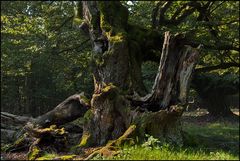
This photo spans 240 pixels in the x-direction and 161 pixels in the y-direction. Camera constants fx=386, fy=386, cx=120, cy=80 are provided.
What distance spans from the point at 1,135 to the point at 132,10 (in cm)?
986

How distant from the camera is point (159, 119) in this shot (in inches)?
394

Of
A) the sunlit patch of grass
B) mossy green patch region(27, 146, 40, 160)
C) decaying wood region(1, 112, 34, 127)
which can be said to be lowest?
mossy green patch region(27, 146, 40, 160)

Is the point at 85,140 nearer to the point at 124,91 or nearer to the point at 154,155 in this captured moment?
the point at 124,91

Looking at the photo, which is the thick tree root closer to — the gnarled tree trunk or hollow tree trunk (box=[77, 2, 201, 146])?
the gnarled tree trunk

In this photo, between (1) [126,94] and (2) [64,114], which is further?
(2) [64,114]

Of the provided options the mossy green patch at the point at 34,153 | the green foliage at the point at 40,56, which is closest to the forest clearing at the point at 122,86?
the mossy green patch at the point at 34,153

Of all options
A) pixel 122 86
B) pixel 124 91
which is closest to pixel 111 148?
pixel 124 91

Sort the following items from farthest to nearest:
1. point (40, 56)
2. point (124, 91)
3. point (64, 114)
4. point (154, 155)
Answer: point (40, 56) → point (64, 114) → point (124, 91) → point (154, 155)

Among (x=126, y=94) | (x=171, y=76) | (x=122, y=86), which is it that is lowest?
(x=126, y=94)

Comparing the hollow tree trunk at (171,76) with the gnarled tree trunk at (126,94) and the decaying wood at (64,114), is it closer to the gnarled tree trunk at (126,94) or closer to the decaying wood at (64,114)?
the gnarled tree trunk at (126,94)

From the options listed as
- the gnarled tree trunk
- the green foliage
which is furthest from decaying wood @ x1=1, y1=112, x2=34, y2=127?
the green foliage

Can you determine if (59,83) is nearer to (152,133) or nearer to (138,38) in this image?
(138,38)

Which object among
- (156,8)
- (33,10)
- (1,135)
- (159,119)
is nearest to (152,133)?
(159,119)

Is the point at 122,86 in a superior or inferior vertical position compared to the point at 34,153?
superior
